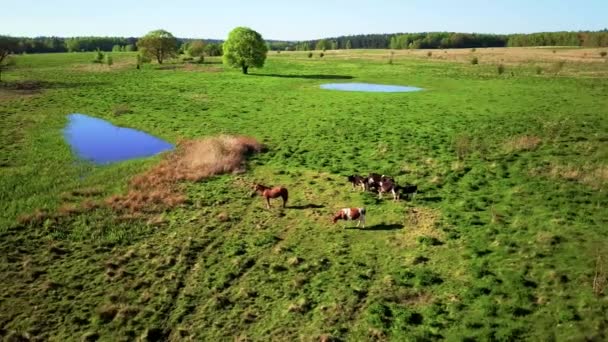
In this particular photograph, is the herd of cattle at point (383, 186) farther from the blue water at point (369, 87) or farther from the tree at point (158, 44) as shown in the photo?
the tree at point (158, 44)

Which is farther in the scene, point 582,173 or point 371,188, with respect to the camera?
point 582,173

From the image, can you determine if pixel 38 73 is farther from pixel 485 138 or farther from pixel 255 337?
pixel 255 337

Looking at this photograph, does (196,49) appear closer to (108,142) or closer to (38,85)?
(38,85)

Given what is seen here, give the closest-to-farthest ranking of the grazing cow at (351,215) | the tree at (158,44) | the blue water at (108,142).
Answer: the grazing cow at (351,215) → the blue water at (108,142) → the tree at (158,44)

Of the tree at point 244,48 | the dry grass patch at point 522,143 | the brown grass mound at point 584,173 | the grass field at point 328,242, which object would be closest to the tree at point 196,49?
the tree at point 244,48

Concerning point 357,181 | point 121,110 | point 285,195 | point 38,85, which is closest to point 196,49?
point 38,85

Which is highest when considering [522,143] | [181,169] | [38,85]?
[38,85]

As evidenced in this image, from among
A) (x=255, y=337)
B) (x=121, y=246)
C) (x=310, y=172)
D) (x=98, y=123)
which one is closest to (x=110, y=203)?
(x=121, y=246)
